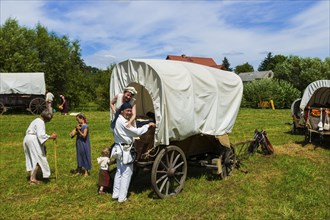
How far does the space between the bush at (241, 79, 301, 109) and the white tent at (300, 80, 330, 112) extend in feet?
71.1

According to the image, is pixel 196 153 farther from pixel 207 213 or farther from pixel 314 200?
pixel 314 200

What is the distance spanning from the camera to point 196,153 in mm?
7531

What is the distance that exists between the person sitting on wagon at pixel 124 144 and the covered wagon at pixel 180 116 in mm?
309

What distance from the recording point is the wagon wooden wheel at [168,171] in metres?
6.14

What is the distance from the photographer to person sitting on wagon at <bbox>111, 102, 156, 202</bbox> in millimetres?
5969

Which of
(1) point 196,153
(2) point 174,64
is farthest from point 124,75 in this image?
(1) point 196,153

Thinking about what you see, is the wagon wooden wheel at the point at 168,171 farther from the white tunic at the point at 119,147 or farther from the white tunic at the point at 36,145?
the white tunic at the point at 36,145

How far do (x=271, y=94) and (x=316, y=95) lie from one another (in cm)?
2228

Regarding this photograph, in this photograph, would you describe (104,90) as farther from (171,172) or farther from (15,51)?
(171,172)

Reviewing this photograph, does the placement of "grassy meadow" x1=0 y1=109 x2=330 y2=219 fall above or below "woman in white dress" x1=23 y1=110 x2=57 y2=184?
below

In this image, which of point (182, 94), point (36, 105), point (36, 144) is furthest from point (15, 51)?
point (182, 94)

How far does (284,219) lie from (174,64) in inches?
138

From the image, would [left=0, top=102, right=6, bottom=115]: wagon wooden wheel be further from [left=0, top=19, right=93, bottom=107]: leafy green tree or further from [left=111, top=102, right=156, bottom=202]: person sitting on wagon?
[left=111, top=102, right=156, bottom=202]: person sitting on wagon

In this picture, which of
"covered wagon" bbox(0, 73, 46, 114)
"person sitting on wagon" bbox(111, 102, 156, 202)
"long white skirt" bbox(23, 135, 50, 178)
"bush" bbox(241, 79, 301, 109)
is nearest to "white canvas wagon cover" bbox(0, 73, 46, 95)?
"covered wagon" bbox(0, 73, 46, 114)
